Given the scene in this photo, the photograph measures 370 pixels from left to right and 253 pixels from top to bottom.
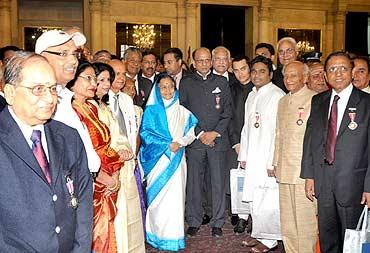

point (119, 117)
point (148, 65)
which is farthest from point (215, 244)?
point (148, 65)

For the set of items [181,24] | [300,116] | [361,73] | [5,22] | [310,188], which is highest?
[181,24]

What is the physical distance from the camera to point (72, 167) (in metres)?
2.11

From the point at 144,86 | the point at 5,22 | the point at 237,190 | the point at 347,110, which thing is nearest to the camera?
the point at 347,110

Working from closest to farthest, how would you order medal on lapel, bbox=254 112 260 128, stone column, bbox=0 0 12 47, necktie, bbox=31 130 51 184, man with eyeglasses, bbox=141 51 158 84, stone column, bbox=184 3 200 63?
necktie, bbox=31 130 51 184
medal on lapel, bbox=254 112 260 128
man with eyeglasses, bbox=141 51 158 84
stone column, bbox=0 0 12 47
stone column, bbox=184 3 200 63

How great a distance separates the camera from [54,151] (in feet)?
6.66

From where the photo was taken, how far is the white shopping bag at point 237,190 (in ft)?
16.9

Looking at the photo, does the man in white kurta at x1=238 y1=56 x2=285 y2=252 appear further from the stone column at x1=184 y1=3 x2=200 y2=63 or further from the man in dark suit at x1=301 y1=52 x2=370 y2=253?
the stone column at x1=184 y1=3 x2=200 y2=63

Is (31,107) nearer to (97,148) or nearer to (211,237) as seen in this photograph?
(97,148)

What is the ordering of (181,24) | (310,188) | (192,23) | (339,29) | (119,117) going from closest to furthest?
(310,188), (119,117), (192,23), (181,24), (339,29)

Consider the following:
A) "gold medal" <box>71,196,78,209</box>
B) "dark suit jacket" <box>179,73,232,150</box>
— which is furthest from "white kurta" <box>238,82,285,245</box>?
"gold medal" <box>71,196,78,209</box>

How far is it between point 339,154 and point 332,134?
166mm

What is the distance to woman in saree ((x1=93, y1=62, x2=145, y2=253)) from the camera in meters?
3.61

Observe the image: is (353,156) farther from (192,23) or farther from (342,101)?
(192,23)

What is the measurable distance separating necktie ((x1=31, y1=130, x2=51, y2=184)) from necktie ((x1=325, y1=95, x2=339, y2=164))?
2.36 metres
